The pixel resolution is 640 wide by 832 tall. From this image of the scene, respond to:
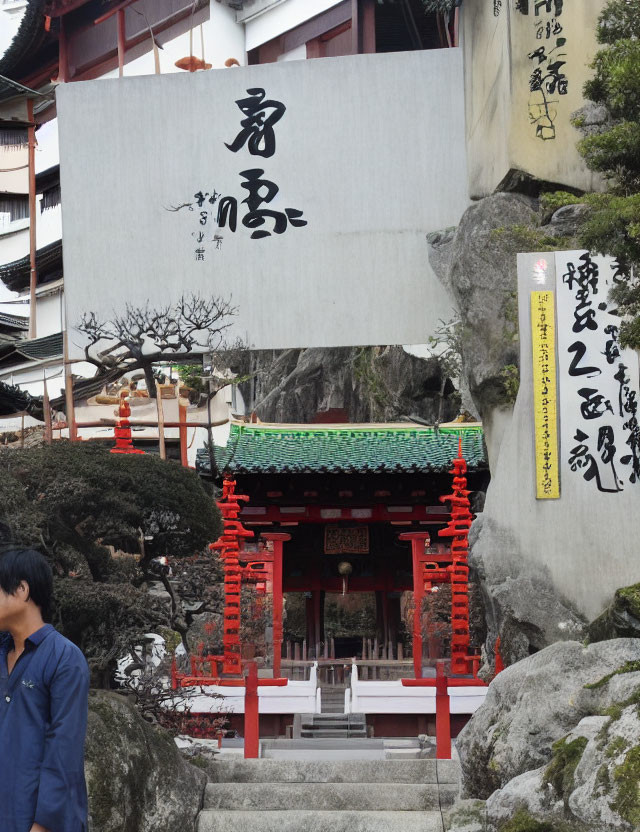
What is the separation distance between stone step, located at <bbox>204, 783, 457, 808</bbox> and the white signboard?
10.2 metres

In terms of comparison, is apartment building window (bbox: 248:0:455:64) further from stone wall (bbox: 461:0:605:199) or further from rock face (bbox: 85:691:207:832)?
rock face (bbox: 85:691:207:832)

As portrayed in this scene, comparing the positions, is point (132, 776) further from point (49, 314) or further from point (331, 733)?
point (49, 314)

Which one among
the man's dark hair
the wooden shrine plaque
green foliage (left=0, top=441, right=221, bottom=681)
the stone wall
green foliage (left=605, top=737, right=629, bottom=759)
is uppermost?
the stone wall

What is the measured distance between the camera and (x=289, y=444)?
57.7ft

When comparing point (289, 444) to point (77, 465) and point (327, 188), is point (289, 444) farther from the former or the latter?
point (77, 465)

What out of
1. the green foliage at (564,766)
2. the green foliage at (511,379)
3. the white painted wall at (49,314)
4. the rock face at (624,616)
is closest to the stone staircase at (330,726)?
the green foliage at (511,379)

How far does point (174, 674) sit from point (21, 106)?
12.7m

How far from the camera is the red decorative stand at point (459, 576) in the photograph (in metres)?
14.2

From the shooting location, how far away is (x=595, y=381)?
1073 centimetres

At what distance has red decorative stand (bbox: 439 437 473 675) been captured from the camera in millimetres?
14195

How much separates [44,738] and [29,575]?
19.2 inches

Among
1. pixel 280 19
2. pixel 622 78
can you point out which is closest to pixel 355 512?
pixel 622 78

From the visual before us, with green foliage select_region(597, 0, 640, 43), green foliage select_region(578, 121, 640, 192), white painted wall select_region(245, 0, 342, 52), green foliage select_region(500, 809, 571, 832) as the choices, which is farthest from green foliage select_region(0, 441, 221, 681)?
white painted wall select_region(245, 0, 342, 52)

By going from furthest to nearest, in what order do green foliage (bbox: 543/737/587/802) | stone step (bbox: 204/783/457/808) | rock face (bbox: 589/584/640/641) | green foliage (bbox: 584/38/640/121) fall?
stone step (bbox: 204/783/457/808)
rock face (bbox: 589/584/640/641)
green foliage (bbox: 584/38/640/121)
green foliage (bbox: 543/737/587/802)
